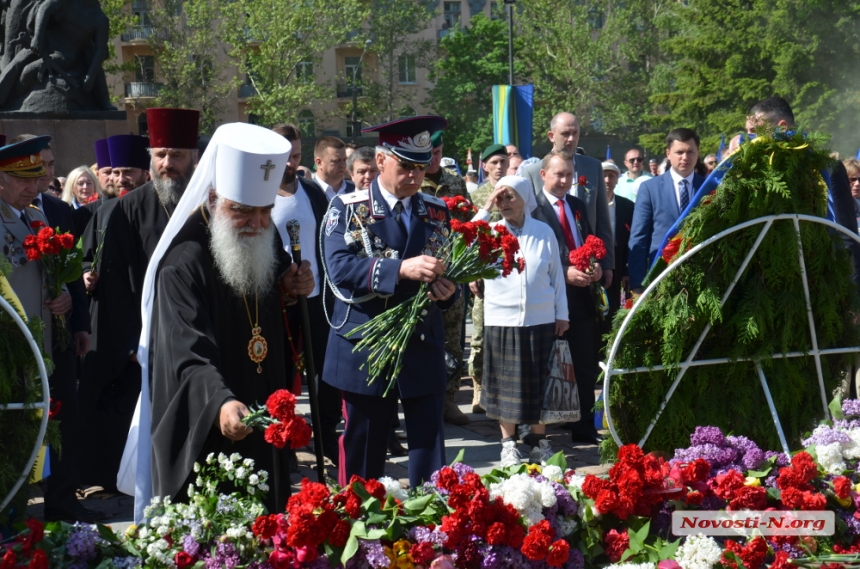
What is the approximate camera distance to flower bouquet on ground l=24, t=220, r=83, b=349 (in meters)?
5.69

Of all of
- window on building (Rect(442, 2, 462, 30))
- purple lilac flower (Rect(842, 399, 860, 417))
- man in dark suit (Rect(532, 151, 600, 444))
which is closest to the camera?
purple lilac flower (Rect(842, 399, 860, 417))

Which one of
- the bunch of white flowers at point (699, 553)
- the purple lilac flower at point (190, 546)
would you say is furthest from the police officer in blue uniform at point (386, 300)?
the purple lilac flower at point (190, 546)

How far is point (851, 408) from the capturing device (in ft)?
16.2

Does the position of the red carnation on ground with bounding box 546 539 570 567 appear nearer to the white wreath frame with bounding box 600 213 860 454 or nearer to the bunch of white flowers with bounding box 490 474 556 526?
the bunch of white flowers with bounding box 490 474 556 526

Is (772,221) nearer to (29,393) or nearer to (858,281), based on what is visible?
(858,281)

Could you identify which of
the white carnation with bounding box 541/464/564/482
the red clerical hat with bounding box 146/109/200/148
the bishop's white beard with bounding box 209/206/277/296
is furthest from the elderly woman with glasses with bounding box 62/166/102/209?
the white carnation with bounding box 541/464/564/482

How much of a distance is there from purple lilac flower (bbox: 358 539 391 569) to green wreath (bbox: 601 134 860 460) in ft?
5.61

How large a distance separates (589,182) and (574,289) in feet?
3.25

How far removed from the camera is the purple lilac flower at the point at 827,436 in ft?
15.0

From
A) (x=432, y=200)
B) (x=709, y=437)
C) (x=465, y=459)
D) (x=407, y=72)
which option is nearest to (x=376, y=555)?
(x=709, y=437)

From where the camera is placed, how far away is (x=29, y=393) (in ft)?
13.7

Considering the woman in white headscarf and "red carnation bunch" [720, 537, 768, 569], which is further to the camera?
the woman in white headscarf

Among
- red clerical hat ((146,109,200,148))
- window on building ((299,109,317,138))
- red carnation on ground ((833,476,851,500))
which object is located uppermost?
window on building ((299,109,317,138))

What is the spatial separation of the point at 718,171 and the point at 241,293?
7.39ft
